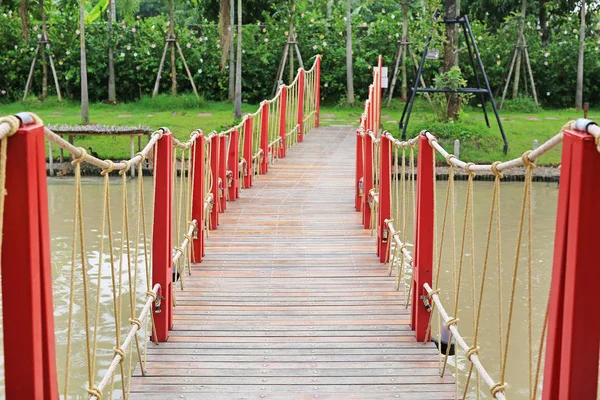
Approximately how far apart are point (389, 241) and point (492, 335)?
4.49 ft

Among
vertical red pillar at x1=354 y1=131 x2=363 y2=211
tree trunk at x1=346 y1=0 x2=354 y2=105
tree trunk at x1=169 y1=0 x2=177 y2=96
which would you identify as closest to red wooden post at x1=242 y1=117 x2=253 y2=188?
vertical red pillar at x1=354 y1=131 x2=363 y2=211

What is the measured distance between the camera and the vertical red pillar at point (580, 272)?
2252 mm

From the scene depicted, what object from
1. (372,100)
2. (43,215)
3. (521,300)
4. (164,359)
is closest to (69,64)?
(372,100)

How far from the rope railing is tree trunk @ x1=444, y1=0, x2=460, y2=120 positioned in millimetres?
5517

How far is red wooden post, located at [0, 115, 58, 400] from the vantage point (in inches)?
85.1

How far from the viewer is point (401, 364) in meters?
4.10

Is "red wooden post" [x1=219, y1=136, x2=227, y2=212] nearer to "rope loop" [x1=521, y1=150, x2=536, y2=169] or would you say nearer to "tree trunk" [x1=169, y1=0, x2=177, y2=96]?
"rope loop" [x1=521, y1=150, x2=536, y2=169]

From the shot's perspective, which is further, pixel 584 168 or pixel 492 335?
pixel 492 335

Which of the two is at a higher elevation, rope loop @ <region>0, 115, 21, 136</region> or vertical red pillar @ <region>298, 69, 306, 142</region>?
rope loop @ <region>0, 115, 21, 136</region>

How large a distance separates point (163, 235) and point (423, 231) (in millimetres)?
1337

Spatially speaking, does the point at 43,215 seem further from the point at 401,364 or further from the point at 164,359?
the point at 401,364

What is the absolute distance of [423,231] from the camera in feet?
14.8

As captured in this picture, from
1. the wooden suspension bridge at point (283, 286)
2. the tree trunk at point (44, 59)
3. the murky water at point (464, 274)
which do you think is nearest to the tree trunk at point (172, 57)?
the tree trunk at point (44, 59)

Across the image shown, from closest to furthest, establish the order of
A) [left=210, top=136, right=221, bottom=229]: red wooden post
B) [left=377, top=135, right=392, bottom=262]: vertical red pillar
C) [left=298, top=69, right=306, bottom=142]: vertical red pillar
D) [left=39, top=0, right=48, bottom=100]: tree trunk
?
[left=377, top=135, right=392, bottom=262]: vertical red pillar, [left=210, top=136, right=221, bottom=229]: red wooden post, [left=298, top=69, right=306, bottom=142]: vertical red pillar, [left=39, top=0, right=48, bottom=100]: tree trunk
